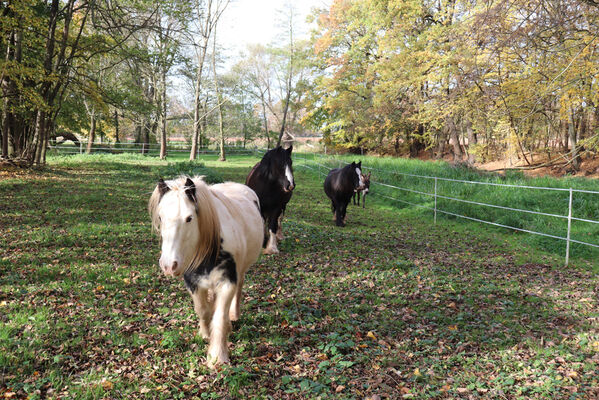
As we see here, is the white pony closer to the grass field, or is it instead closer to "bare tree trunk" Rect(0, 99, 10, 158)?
the grass field

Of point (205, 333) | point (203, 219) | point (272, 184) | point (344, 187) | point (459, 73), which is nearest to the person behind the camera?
point (203, 219)

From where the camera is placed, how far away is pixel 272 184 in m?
6.93

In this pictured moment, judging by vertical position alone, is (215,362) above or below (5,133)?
below

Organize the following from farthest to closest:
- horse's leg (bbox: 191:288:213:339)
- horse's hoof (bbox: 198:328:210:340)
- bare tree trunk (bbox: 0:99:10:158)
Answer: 1. bare tree trunk (bbox: 0:99:10:158)
2. horse's hoof (bbox: 198:328:210:340)
3. horse's leg (bbox: 191:288:213:339)

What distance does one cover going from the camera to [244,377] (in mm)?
3051

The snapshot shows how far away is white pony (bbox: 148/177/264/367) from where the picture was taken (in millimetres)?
2738

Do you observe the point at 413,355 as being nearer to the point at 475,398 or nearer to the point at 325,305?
the point at 475,398

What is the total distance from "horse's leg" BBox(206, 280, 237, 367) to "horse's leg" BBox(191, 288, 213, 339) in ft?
0.49

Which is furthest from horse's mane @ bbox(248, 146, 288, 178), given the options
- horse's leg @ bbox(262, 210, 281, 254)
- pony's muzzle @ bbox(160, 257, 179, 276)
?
pony's muzzle @ bbox(160, 257, 179, 276)

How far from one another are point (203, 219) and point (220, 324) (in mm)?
977

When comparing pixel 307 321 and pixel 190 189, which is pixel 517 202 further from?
pixel 190 189

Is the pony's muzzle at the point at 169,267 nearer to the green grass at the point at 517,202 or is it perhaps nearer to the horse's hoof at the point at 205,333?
the horse's hoof at the point at 205,333

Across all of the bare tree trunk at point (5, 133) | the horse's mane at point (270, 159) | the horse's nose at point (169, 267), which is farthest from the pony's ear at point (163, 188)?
the bare tree trunk at point (5, 133)

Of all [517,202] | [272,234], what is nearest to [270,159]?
[272,234]
